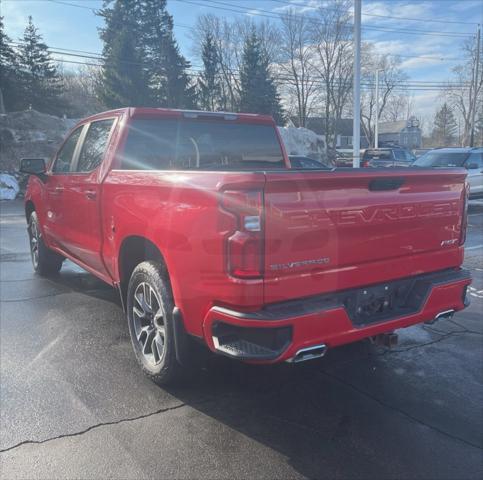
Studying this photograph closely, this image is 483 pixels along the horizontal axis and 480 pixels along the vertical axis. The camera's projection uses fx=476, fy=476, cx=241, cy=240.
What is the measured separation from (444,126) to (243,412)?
351 ft

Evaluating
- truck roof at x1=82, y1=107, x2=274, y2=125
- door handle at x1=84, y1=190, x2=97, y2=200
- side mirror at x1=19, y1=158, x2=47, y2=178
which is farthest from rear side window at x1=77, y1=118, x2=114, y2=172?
side mirror at x1=19, y1=158, x2=47, y2=178

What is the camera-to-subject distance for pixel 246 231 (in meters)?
2.51

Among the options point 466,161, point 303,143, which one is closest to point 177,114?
Answer: point 466,161

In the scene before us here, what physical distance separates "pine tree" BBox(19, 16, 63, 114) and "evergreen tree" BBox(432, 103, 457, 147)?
3062 inches

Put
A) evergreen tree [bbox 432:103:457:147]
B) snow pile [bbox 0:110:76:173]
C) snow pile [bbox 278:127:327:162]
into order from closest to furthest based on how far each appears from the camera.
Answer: snow pile [bbox 0:110:76:173] < snow pile [bbox 278:127:327:162] < evergreen tree [bbox 432:103:457:147]

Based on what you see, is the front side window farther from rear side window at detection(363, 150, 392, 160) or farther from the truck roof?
rear side window at detection(363, 150, 392, 160)

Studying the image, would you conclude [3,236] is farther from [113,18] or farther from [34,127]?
[113,18]

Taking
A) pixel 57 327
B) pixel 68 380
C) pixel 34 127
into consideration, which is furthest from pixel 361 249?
pixel 34 127

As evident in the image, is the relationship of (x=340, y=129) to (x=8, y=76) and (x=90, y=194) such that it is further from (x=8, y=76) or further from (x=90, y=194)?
(x=90, y=194)

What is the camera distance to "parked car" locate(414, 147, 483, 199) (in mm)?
14625

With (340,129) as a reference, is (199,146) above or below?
below

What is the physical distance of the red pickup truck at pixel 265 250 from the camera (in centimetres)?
255

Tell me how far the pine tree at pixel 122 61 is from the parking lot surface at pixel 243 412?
1528 inches

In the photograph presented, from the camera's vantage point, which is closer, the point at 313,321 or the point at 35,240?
the point at 313,321
